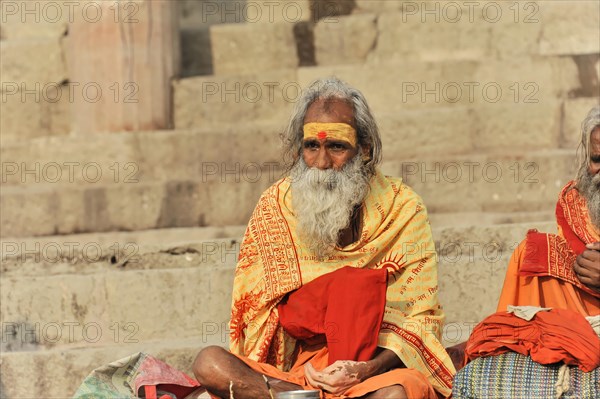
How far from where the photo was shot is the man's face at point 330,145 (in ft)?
21.1

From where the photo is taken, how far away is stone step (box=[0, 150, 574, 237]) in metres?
8.68

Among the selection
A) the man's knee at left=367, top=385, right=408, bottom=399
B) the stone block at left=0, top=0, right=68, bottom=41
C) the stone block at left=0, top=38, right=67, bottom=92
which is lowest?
the man's knee at left=367, top=385, right=408, bottom=399

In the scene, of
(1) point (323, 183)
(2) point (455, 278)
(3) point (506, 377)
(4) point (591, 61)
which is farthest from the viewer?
(4) point (591, 61)

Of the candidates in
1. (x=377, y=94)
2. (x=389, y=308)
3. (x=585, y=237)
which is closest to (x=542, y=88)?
(x=377, y=94)

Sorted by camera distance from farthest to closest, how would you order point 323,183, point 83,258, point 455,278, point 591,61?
point 591,61
point 83,258
point 455,278
point 323,183

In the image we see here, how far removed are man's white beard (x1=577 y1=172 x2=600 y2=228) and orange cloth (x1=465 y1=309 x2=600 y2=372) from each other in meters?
0.71

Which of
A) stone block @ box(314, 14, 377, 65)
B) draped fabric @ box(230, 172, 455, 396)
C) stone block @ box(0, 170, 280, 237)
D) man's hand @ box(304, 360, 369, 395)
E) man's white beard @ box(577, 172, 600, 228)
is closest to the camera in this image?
man's hand @ box(304, 360, 369, 395)

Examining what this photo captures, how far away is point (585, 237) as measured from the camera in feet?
21.6

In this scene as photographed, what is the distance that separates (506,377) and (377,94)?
13.7 feet

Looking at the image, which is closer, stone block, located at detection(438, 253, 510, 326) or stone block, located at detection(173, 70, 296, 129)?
stone block, located at detection(438, 253, 510, 326)

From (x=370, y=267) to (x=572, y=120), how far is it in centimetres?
329

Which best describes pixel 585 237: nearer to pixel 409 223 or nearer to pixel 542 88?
pixel 409 223

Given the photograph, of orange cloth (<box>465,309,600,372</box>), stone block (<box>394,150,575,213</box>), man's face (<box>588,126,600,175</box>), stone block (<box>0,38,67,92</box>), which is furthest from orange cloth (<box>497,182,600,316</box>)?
stone block (<box>0,38,67,92</box>)

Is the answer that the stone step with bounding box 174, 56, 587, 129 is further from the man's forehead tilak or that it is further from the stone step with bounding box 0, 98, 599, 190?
the man's forehead tilak
